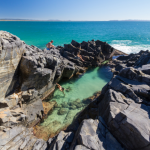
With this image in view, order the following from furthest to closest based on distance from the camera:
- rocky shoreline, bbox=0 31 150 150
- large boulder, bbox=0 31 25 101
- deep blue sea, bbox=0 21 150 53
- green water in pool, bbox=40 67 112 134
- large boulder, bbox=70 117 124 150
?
deep blue sea, bbox=0 21 150 53
green water in pool, bbox=40 67 112 134
large boulder, bbox=0 31 25 101
rocky shoreline, bbox=0 31 150 150
large boulder, bbox=70 117 124 150

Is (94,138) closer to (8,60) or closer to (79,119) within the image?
(79,119)

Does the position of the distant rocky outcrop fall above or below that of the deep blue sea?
A: below

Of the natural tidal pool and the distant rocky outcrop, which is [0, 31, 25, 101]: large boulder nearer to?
the distant rocky outcrop

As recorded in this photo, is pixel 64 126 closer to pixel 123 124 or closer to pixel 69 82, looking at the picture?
pixel 123 124

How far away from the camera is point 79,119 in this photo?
37.8ft

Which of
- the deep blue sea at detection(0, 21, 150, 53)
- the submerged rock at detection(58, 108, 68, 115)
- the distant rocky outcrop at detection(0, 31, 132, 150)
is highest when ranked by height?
the deep blue sea at detection(0, 21, 150, 53)

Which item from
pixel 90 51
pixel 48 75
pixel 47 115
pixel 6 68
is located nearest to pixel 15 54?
pixel 6 68

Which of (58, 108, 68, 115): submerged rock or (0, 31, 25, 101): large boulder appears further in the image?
(58, 108, 68, 115): submerged rock

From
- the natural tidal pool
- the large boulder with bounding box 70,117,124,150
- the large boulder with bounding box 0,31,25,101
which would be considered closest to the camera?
the large boulder with bounding box 70,117,124,150

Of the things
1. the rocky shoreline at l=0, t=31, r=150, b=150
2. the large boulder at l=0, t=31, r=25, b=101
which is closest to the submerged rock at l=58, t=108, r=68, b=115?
the rocky shoreline at l=0, t=31, r=150, b=150

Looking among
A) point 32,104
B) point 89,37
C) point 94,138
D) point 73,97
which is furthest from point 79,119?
A: point 89,37

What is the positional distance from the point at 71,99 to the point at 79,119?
442 centimetres

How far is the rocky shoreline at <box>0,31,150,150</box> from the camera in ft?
19.9

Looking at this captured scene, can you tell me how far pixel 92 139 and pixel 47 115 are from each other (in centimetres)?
808
